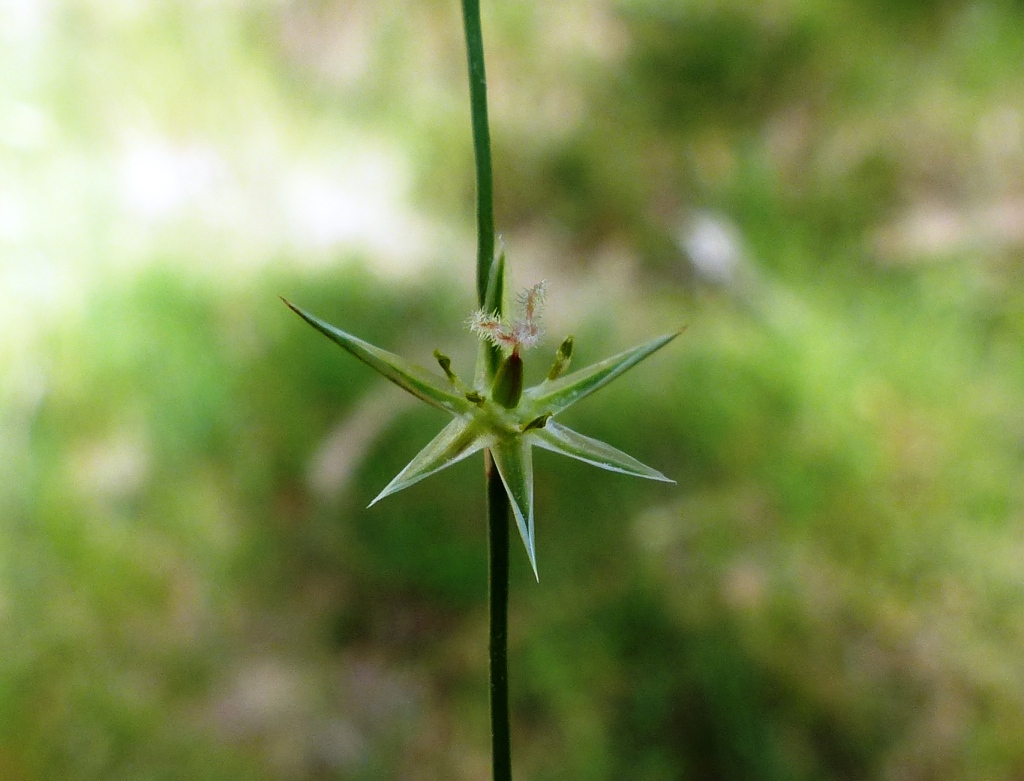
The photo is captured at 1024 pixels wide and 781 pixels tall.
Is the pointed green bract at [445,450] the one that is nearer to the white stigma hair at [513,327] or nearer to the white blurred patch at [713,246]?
the white stigma hair at [513,327]

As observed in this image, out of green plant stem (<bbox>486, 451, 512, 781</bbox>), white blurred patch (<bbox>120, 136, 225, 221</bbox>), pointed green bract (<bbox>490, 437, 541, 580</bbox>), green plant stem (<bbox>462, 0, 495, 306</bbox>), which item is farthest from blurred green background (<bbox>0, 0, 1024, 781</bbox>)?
green plant stem (<bbox>462, 0, 495, 306</bbox>)

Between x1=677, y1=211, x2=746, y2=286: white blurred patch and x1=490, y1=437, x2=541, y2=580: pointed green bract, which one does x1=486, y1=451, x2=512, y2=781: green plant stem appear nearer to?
x1=490, y1=437, x2=541, y2=580: pointed green bract

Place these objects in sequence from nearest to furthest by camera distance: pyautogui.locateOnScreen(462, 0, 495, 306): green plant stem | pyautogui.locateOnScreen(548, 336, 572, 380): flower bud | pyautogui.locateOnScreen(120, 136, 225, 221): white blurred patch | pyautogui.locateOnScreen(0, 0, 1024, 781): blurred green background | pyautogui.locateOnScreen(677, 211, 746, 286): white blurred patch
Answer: pyautogui.locateOnScreen(462, 0, 495, 306): green plant stem
pyautogui.locateOnScreen(548, 336, 572, 380): flower bud
pyautogui.locateOnScreen(0, 0, 1024, 781): blurred green background
pyautogui.locateOnScreen(677, 211, 746, 286): white blurred patch
pyautogui.locateOnScreen(120, 136, 225, 221): white blurred patch

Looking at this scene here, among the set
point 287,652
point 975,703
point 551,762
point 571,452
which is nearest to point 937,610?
point 975,703

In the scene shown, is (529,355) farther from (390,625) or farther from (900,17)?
(900,17)

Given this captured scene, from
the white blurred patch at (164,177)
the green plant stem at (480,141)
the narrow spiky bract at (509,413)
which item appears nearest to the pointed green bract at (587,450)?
the narrow spiky bract at (509,413)

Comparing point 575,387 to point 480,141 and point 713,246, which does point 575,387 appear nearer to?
point 480,141

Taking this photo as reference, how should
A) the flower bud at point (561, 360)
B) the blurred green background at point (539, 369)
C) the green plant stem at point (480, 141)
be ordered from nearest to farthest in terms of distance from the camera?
the green plant stem at point (480, 141)
the flower bud at point (561, 360)
the blurred green background at point (539, 369)
